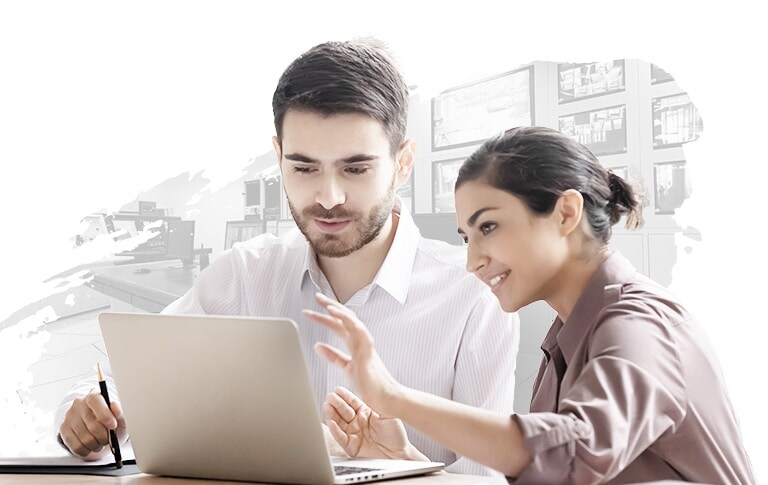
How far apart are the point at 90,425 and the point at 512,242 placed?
74 cm

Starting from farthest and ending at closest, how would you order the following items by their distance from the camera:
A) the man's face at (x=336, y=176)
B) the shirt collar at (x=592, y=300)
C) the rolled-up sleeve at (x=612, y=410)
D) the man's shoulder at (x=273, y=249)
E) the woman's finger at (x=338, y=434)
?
the man's shoulder at (x=273, y=249), the man's face at (x=336, y=176), the woman's finger at (x=338, y=434), the shirt collar at (x=592, y=300), the rolled-up sleeve at (x=612, y=410)

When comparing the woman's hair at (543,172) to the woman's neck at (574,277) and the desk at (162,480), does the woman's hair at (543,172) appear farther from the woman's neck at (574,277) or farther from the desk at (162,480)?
the desk at (162,480)

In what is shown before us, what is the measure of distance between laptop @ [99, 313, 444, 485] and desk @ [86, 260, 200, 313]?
2071 mm

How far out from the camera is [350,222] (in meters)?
1.77

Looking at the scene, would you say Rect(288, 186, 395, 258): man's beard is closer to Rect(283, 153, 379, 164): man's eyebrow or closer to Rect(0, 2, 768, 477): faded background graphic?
Rect(283, 153, 379, 164): man's eyebrow

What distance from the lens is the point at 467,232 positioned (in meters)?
1.30

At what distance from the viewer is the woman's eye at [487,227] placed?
1.26m

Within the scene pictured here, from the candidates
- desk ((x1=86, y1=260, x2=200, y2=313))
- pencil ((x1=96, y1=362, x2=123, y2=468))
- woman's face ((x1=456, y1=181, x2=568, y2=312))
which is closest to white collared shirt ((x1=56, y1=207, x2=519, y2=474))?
pencil ((x1=96, y1=362, x2=123, y2=468))

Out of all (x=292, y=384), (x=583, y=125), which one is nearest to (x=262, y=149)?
(x=583, y=125)

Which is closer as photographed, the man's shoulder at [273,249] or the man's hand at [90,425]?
the man's hand at [90,425]

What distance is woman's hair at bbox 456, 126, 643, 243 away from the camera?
1.25 m

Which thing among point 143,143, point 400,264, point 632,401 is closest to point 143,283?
point 143,143

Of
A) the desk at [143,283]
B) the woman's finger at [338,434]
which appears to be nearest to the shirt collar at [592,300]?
the woman's finger at [338,434]

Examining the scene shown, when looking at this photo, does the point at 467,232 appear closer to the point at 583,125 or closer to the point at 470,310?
the point at 470,310
